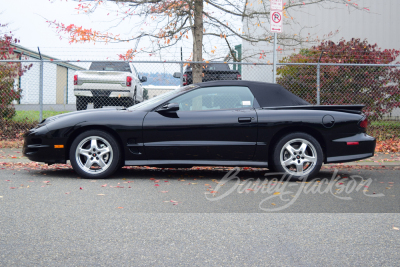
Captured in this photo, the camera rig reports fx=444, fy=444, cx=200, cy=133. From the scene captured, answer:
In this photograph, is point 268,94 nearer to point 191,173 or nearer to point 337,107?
point 337,107

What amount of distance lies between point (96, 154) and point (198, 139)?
1.51m

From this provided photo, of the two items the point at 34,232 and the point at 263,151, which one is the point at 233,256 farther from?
the point at 263,151

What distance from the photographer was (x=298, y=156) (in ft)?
21.5

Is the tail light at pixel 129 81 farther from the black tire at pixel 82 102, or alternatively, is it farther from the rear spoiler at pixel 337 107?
the rear spoiler at pixel 337 107

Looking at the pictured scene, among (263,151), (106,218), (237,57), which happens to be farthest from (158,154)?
(237,57)

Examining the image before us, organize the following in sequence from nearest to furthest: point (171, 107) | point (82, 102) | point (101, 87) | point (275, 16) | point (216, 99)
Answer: point (171, 107)
point (216, 99)
point (275, 16)
point (101, 87)
point (82, 102)

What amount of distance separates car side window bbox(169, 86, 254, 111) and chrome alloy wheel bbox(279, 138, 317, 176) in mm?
847

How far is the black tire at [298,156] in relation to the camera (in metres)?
6.48

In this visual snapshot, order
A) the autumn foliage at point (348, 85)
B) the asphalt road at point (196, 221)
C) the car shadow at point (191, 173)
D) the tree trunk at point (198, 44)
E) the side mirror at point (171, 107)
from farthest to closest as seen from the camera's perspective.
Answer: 1. the autumn foliage at point (348, 85)
2. the tree trunk at point (198, 44)
3. the car shadow at point (191, 173)
4. the side mirror at point (171, 107)
5. the asphalt road at point (196, 221)

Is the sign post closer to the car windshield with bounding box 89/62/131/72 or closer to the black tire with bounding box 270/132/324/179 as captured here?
the black tire with bounding box 270/132/324/179

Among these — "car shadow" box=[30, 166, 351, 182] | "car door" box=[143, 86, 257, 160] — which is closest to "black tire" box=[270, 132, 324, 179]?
"car shadow" box=[30, 166, 351, 182]

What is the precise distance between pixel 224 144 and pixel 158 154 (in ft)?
3.19

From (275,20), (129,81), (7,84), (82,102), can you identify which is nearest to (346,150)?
(275,20)

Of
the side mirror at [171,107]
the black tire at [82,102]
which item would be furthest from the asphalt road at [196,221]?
the black tire at [82,102]
